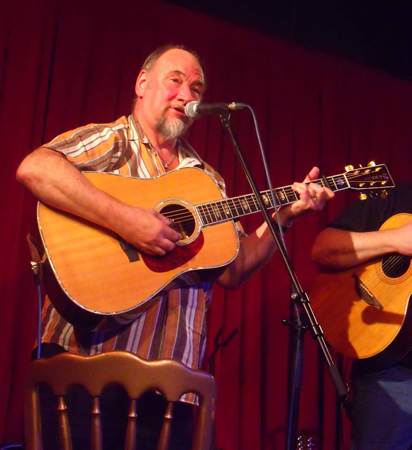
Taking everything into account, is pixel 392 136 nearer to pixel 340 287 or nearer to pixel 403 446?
pixel 340 287

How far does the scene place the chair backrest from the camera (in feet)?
3.74

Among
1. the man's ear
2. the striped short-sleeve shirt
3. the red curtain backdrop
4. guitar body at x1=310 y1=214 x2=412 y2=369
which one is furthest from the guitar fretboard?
the red curtain backdrop

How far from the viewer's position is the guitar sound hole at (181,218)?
2.01m

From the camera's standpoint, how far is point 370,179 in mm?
2242

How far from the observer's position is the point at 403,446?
2225mm

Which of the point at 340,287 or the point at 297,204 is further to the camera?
the point at 340,287

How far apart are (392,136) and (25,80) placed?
10.0 ft

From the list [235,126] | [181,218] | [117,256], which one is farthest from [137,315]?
[235,126]

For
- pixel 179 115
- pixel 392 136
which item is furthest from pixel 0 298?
pixel 392 136

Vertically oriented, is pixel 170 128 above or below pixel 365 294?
above

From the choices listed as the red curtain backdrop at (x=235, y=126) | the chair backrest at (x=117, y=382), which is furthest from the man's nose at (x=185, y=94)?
the chair backrest at (x=117, y=382)

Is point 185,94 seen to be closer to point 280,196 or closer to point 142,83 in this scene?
point 142,83

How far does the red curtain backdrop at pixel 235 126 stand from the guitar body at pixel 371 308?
125cm

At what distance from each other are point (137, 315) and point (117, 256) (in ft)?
0.73
